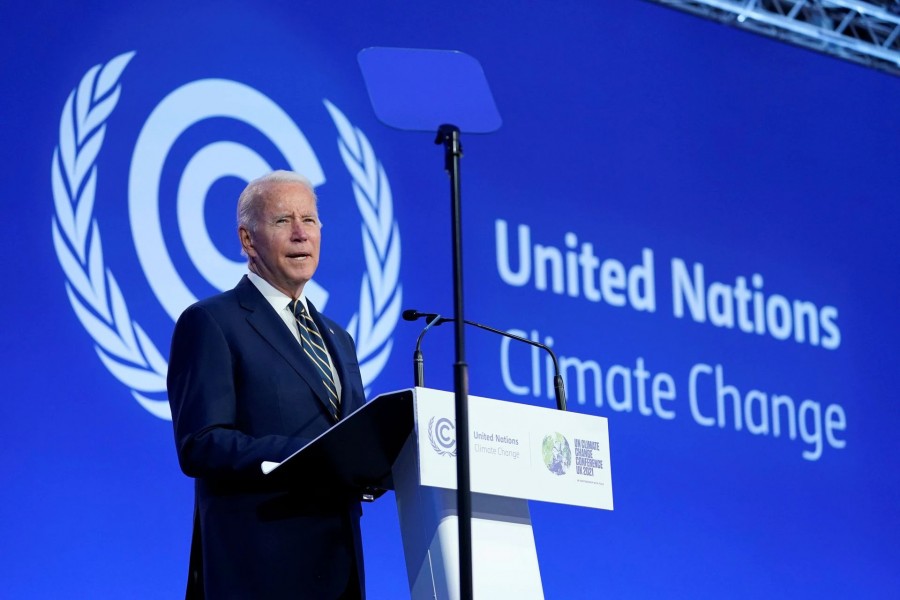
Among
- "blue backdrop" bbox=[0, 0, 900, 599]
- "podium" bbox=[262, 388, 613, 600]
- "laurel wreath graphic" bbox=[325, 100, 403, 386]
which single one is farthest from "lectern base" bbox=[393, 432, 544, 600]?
"laurel wreath graphic" bbox=[325, 100, 403, 386]

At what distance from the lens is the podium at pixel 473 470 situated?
7.51 feet

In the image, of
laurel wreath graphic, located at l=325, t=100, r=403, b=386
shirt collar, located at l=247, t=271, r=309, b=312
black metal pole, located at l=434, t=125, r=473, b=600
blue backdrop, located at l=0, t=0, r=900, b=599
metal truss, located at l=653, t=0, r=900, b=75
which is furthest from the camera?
metal truss, located at l=653, t=0, r=900, b=75

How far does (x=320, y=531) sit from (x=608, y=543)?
2.71 meters

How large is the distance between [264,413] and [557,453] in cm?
60

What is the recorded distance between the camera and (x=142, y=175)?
13.9ft

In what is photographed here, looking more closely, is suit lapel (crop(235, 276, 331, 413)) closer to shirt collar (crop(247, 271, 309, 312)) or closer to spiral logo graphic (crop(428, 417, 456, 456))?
shirt collar (crop(247, 271, 309, 312))

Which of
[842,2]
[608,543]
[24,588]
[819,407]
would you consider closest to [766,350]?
[819,407]

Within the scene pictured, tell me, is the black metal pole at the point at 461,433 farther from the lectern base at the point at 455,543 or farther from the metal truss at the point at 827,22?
the metal truss at the point at 827,22

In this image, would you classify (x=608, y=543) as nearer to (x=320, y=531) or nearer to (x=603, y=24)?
(x=603, y=24)

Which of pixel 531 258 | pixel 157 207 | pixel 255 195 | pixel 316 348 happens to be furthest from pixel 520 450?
pixel 531 258

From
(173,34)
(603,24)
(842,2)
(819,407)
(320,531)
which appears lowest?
(320,531)

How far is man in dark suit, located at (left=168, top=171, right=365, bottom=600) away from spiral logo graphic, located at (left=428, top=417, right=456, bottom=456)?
0.30 m

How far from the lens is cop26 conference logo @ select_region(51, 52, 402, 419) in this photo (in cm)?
404

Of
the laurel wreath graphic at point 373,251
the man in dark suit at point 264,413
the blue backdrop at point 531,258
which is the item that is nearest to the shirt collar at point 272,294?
the man in dark suit at point 264,413
